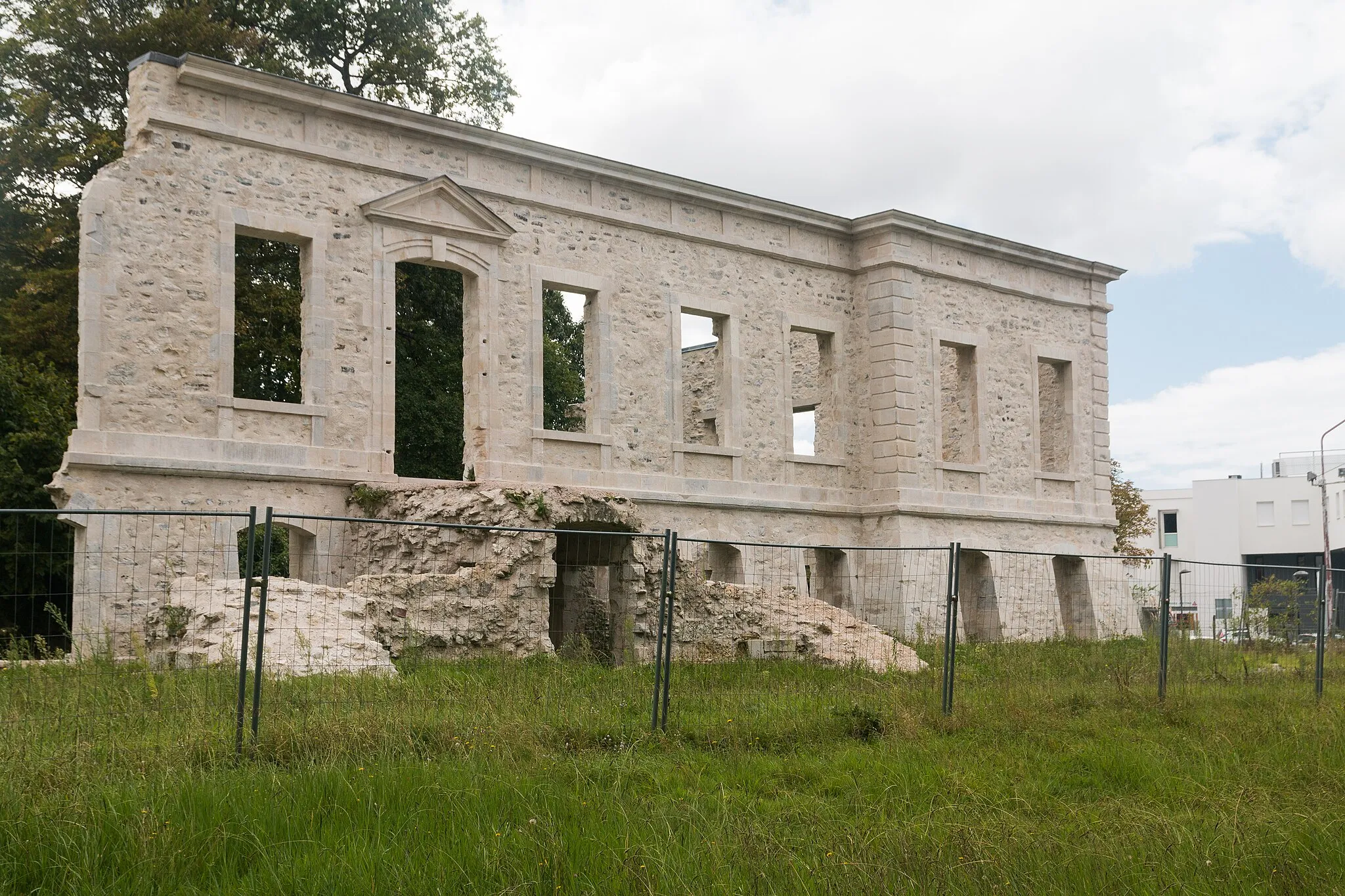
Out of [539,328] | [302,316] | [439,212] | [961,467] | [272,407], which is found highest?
[439,212]

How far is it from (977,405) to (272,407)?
1305 centimetres

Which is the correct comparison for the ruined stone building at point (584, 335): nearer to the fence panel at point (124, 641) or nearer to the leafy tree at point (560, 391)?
the fence panel at point (124, 641)

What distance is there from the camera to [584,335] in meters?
20.5

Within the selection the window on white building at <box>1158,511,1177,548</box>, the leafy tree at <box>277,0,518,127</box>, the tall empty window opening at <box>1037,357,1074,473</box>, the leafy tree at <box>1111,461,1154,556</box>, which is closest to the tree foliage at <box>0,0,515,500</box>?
the leafy tree at <box>277,0,518,127</box>

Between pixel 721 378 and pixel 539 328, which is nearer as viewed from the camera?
pixel 539 328

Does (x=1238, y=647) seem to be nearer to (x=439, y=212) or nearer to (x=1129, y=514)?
(x=439, y=212)

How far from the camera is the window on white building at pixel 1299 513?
5466 centimetres

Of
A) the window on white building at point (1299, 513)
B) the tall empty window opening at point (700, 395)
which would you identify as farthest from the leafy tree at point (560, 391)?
the window on white building at point (1299, 513)

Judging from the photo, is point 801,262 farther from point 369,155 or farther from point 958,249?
point 369,155

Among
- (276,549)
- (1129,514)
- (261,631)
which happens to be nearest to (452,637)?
(261,631)

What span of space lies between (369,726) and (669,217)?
13161 mm

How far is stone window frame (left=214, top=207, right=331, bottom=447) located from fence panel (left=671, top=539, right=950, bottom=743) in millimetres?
5100

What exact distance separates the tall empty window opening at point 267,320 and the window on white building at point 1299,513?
153 ft

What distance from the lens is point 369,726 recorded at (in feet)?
25.3
